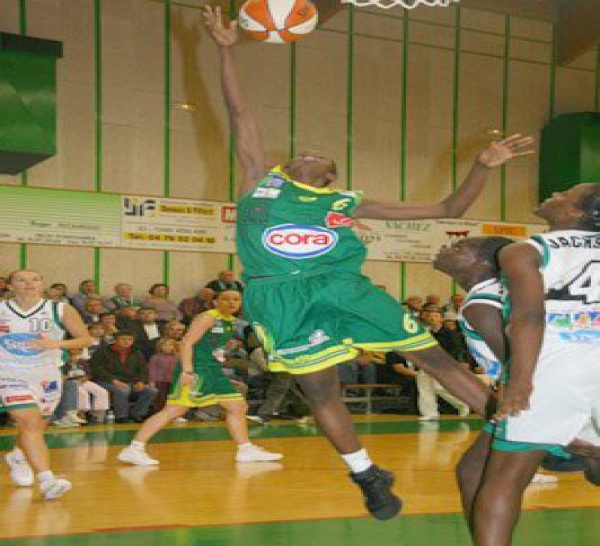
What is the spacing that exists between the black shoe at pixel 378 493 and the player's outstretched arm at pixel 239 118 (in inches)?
72.4

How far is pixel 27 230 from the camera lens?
1755 centimetres

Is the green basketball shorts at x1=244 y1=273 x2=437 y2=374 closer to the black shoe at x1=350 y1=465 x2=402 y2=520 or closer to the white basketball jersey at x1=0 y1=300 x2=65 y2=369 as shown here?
the black shoe at x1=350 y1=465 x2=402 y2=520

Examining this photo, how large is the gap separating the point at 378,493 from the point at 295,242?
4.71 ft

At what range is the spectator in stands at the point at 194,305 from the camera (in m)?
17.0

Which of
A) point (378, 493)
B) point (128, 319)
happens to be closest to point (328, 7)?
point (128, 319)

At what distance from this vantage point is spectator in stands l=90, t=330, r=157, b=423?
47.8 ft

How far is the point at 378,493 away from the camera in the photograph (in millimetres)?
5414

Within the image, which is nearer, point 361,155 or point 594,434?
point 594,434

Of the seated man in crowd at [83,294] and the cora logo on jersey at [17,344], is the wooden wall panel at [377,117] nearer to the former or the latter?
the seated man in crowd at [83,294]

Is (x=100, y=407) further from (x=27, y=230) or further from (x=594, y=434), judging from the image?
(x=594, y=434)

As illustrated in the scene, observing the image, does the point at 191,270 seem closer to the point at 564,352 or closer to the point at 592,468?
the point at 592,468

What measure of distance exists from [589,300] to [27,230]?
14635 mm

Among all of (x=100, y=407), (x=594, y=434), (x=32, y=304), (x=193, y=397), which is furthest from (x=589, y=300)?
(x=100, y=407)

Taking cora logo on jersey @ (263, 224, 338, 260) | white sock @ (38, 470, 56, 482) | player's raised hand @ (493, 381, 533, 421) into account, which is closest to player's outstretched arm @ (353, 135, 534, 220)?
cora logo on jersey @ (263, 224, 338, 260)
